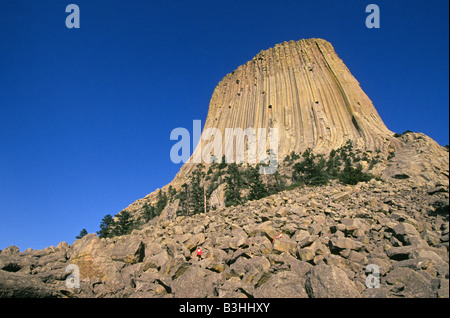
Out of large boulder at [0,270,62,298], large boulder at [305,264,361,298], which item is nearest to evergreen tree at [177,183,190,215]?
large boulder at [0,270,62,298]

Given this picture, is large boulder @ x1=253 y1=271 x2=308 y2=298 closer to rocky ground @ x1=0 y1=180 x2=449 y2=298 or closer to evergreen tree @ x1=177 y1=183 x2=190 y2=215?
rocky ground @ x1=0 y1=180 x2=449 y2=298

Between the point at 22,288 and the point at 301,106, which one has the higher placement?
the point at 301,106

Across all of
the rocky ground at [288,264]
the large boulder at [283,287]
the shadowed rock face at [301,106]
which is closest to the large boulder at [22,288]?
the rocky ground at [288,264]

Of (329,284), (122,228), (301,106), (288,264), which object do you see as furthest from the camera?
(301,106)

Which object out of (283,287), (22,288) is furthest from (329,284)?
(22,288)

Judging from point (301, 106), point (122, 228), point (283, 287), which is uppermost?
point (301, 106)

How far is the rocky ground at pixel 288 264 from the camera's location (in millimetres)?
4973

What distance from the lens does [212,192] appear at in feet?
136

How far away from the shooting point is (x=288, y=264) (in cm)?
614

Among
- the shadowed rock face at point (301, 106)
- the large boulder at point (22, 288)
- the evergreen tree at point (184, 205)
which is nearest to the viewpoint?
the large boulder at point (22, 288)

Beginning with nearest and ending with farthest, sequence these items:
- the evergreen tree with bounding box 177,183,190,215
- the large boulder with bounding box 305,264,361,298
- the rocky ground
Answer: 1. the large boulder with bounding box 305,264,361,298
2. the rocky ground
3. the evergreen tree with bounding box 177,183,190,215

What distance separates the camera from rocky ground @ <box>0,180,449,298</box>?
497 centimetres

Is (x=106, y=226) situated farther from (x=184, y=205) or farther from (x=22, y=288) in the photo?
(x=22, y=288)

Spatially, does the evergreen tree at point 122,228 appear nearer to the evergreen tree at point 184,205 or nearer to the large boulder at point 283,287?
the evergreen tree at point 184,205
